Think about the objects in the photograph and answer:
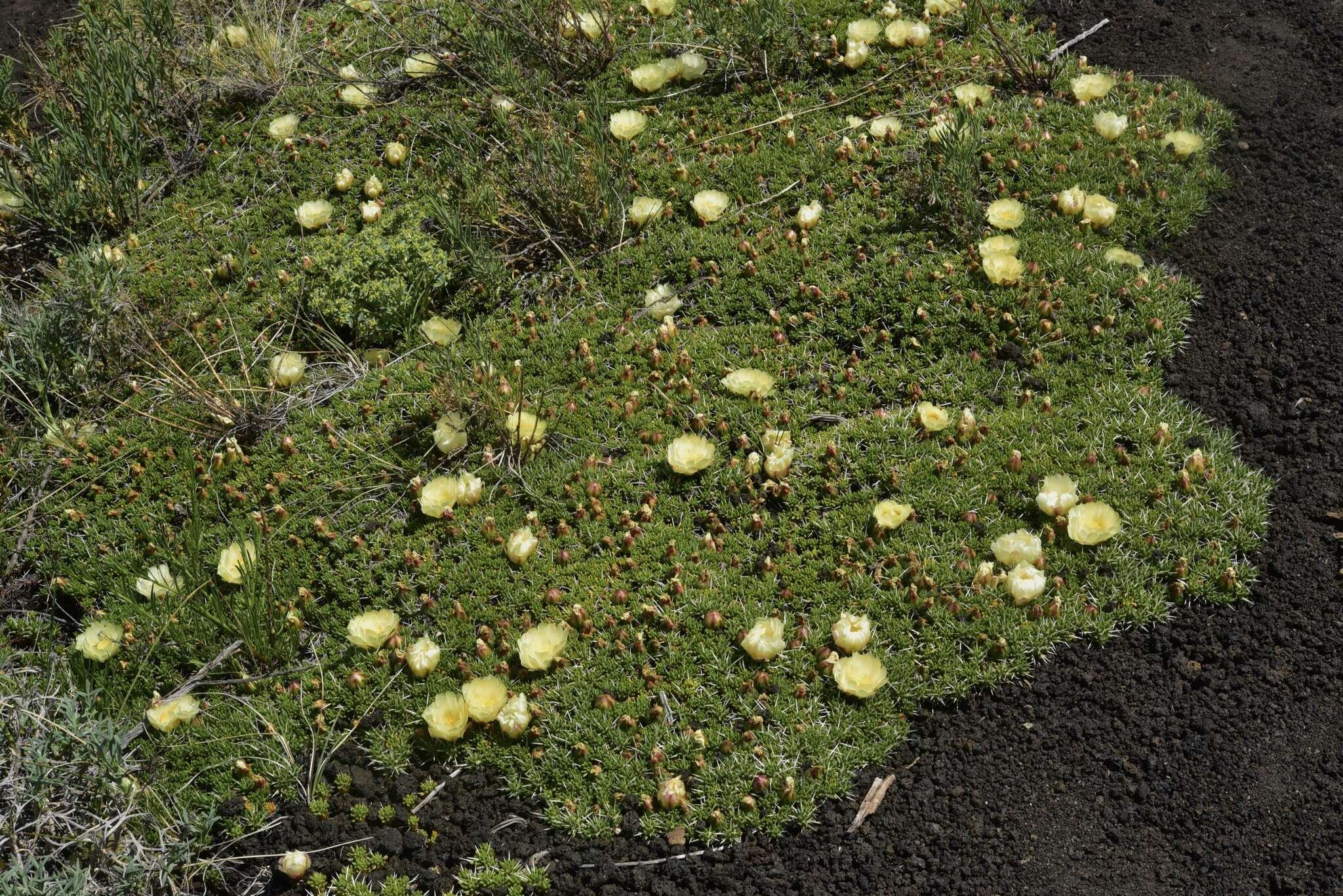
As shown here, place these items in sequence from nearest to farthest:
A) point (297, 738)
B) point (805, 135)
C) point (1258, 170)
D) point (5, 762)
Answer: point (5, 762)
point (297, 738)
point (1258, 170)
point (805, 135)

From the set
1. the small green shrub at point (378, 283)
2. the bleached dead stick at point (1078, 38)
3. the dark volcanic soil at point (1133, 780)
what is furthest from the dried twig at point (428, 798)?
the bleached dead stick at point (1078, 38)

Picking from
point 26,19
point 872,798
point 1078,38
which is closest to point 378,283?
point 872,798

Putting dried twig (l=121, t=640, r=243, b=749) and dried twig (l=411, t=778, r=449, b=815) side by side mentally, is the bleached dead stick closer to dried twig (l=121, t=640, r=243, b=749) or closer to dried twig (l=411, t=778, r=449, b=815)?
dried twig (l=411, t=778, r=449, b=815)

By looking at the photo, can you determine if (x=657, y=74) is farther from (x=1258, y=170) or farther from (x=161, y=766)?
(x=161, y=766)

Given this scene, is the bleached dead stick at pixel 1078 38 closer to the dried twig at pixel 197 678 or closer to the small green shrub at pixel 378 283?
the small green shrub at pixel 378 283

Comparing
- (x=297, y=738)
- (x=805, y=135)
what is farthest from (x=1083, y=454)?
(x=297, y=738)

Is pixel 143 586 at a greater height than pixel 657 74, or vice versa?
pixel 657 74
